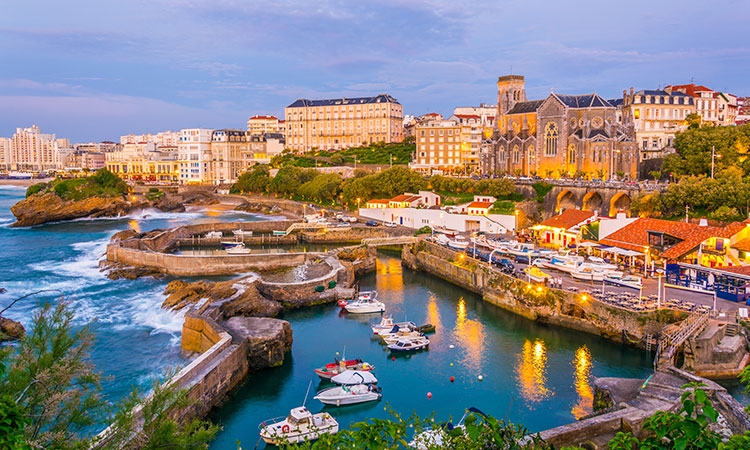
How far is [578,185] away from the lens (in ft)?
166

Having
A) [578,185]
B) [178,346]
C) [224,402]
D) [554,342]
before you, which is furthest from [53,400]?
[578,185]

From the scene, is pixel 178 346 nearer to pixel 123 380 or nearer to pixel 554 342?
pixel 123 380

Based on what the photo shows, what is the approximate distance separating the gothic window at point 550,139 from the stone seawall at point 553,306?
3012 cm

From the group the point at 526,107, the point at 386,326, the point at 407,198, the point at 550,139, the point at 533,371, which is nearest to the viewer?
the point at 533,371

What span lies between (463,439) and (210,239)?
48.1 metres

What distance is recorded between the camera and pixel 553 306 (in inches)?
1113

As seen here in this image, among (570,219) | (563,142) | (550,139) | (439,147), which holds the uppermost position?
(439,147)

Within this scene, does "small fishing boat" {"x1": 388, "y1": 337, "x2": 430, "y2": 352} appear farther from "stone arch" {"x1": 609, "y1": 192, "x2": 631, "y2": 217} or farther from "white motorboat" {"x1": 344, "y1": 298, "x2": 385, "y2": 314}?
"stone arch" {"x1": 609, "y1": 192, "x2": 631, "y2": 217}

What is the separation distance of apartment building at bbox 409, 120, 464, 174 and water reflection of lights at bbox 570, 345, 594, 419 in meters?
63.9

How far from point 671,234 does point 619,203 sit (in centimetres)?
1570

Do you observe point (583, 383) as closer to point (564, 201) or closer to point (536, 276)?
point (536, 276)

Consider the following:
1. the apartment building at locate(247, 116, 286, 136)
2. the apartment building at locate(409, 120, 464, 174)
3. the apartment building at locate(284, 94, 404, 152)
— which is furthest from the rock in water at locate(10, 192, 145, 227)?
the apartment building at locate(247, 116, 286, 136)

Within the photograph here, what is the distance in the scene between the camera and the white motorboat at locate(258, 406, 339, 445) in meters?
17.0

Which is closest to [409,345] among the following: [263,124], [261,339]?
[261,339]
